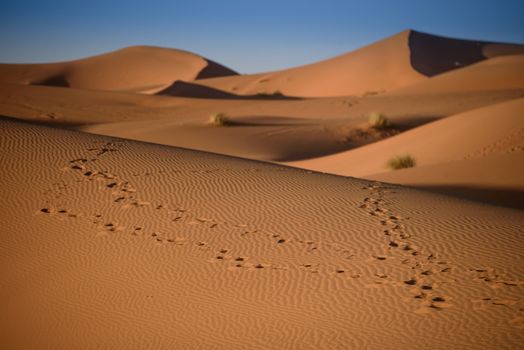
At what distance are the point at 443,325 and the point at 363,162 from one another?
11.9m

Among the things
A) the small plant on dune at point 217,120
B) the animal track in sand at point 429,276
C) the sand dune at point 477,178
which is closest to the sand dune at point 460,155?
the sand dune at point 477,178

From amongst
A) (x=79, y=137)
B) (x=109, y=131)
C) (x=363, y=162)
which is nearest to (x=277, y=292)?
(x=79, y=137)

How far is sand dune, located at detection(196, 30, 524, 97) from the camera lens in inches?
2126

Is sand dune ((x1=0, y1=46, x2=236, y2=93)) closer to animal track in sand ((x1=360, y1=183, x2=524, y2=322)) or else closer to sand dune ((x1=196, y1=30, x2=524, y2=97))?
sand dune ((x1=196, y1=30, x2=524, y2=97))

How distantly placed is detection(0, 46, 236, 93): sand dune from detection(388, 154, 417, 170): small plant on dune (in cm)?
6133

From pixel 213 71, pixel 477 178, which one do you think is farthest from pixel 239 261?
pixel 213 71

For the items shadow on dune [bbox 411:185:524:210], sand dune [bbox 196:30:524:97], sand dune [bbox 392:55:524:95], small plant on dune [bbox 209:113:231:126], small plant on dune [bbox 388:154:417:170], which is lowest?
shadow on dune [bbox 411:185:524:210]

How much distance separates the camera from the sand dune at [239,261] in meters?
3.81

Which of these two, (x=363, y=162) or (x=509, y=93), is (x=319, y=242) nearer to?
(x=363, y=162)

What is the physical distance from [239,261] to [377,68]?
178 ft

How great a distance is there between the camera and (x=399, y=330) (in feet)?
12.0

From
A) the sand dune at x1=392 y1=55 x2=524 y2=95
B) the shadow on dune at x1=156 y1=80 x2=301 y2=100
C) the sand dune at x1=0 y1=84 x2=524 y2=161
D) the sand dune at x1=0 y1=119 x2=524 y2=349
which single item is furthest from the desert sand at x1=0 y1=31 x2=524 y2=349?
the shadow on dune at x1=156 y1=80 x2=301 y2=100

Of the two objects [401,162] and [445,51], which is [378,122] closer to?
[401,162]

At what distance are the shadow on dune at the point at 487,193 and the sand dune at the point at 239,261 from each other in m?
1.81
